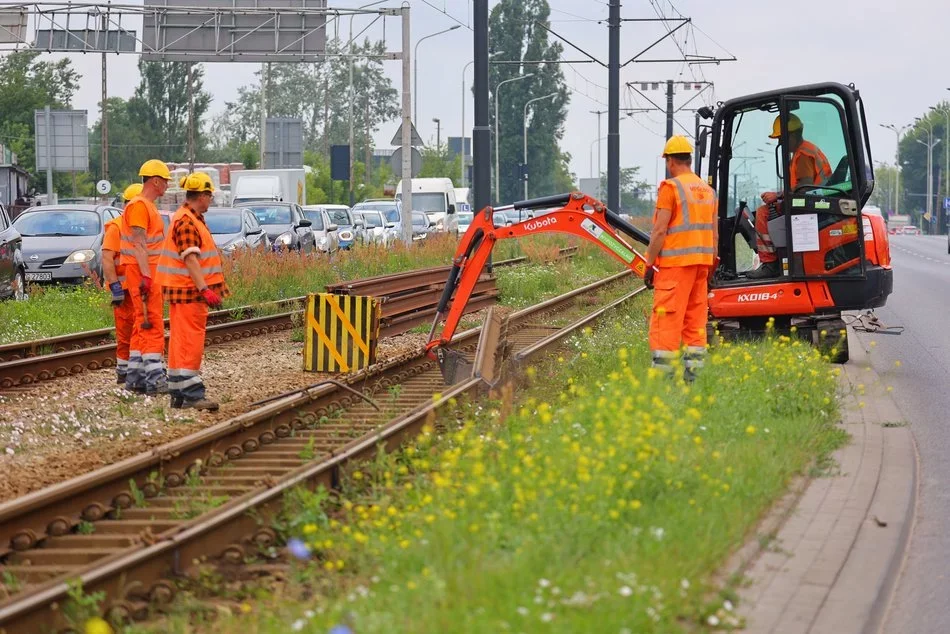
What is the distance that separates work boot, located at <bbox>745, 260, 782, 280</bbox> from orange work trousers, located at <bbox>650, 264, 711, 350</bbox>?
4.69m

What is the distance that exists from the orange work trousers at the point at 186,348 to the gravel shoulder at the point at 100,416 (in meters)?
0.23

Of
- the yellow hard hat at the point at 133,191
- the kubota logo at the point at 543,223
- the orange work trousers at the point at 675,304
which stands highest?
the yellow hard hat at the point at 133,191

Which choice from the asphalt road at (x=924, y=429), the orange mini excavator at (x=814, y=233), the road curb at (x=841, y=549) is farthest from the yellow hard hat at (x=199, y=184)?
the asphalt road at (x=924, y=429)

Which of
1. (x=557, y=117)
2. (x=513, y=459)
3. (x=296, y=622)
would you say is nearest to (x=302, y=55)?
(x=513, y=459)

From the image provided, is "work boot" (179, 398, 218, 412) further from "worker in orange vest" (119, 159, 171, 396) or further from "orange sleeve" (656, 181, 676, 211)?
"orange sleeve" (656, 181, 676, 211)

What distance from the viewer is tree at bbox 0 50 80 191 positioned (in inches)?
3656

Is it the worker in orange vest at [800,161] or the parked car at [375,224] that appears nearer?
the worker in orange vest at [800,161]

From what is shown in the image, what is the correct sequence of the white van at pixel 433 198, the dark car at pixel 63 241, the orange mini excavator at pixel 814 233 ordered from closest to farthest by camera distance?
the orange mini excavator at pixel 814 233, the dark car at pixel 63 241, the white van at pixel 433 198

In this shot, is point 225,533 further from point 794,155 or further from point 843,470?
point 794,155

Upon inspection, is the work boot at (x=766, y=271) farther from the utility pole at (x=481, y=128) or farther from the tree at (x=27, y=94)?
the tree at (x=27, y=94)

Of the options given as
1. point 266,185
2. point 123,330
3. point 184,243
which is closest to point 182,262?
point 184,243

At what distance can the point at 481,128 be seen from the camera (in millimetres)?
27484

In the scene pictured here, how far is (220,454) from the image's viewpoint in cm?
955

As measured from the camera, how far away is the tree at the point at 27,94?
3656 inches
